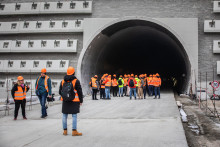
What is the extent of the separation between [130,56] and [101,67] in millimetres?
8607

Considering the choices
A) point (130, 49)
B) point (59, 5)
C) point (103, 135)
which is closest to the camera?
point (103, 135)

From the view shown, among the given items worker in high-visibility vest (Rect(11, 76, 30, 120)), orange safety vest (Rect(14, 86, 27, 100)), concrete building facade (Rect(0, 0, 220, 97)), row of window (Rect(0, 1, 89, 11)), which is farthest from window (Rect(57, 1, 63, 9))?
orange safety vest (Rect(14, 86, 27, 100))

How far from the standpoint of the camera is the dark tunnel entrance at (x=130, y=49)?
2053 cm

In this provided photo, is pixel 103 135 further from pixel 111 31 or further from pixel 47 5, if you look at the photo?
pixel 47 5

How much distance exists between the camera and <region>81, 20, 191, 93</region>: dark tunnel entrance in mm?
20531

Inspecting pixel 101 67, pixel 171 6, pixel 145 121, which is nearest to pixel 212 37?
pixel 171 6

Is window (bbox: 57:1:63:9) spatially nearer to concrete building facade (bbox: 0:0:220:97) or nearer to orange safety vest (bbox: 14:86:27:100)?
concrete building facade (bbox: 0:0:220:97)

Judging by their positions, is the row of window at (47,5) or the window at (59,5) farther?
the window at (59,5)

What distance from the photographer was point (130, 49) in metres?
29.8

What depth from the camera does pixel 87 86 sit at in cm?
2114

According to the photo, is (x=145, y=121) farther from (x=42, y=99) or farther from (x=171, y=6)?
(x=171, y=6)

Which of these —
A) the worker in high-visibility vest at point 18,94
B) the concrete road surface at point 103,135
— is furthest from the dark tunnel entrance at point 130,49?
the concrete road surface at point 103,135

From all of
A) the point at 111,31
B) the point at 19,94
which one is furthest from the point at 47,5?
the point at 19,94

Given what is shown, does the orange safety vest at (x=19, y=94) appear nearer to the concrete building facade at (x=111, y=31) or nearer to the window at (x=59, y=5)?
the concrete building facade at (x=111, y=31)
